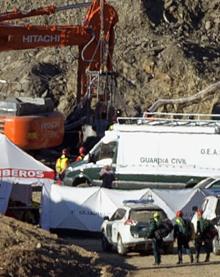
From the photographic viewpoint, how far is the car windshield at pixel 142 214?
28312 millimetres

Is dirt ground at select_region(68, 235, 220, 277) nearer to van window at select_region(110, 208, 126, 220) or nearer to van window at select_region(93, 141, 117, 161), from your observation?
van window at select_region(110, 208, 126, 220)

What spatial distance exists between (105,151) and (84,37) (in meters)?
10.4

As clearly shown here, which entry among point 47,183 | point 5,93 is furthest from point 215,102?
point 47,183

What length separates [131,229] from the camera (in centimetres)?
2812

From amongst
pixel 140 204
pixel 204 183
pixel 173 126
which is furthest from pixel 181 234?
pixel 173 126

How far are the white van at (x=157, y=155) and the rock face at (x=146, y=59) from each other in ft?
50.2

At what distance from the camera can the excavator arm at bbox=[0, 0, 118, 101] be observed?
45.7 metres

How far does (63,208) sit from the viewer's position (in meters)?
32.3

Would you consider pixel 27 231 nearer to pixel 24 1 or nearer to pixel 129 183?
pixel 129 183

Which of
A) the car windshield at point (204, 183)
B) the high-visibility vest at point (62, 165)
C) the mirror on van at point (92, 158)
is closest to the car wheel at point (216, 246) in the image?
the car windshield at point (204, 183)

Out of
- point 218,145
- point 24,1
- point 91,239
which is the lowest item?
point 91,239

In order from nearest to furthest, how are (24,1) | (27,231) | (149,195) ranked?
(27,231) → (149,195) → (24,1)

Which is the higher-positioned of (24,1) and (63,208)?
(24,1)

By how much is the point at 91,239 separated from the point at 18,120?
36.0 ft
